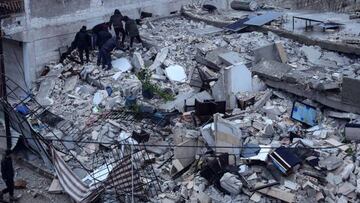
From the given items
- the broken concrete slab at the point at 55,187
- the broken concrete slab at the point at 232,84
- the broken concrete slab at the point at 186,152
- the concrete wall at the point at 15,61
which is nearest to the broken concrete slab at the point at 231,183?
the broken concrete slab at the point at 186,152

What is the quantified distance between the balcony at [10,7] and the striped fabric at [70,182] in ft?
19.1

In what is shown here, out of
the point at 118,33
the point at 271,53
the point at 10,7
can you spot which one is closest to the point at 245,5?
the point at 118,33

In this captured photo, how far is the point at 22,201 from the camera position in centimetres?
1251

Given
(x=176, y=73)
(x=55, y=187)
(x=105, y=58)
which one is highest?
(x=105, y=58)

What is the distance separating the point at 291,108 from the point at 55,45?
8470mm

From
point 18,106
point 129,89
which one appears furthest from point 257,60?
point 18,106

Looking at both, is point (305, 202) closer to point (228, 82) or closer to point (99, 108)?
point (228, 82)

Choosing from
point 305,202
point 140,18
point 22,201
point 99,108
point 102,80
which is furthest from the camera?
point 140,18

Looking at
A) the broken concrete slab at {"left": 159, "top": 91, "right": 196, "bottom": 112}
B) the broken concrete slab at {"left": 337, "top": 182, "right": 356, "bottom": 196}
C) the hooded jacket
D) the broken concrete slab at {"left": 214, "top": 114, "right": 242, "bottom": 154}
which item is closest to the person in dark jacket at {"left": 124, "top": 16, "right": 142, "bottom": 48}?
the hooded jacket

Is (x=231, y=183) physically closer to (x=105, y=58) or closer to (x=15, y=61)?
(x=105, y=58)

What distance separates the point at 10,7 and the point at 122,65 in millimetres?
3766

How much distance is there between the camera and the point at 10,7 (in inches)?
638

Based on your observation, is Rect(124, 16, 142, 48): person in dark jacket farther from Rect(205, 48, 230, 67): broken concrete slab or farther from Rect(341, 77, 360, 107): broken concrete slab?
Rect(341, 77, 360, 107): broken concrete slab

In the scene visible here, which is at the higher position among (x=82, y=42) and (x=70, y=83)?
(x=82, y=42)
